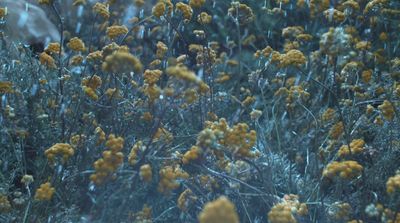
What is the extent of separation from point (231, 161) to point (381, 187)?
0.70 m

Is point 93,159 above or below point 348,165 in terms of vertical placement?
below

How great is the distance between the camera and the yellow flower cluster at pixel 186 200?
10.0 ft

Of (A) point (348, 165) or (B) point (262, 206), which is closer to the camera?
(A) point (348, 165)

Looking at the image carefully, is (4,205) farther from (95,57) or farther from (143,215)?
(95,57)

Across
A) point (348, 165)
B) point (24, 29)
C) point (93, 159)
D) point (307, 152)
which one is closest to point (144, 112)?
point (93, 159)

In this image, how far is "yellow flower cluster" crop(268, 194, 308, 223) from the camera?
8.43 ft

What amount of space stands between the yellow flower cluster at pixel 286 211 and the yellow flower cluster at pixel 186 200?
1.23ft

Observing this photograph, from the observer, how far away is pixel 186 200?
122 inches

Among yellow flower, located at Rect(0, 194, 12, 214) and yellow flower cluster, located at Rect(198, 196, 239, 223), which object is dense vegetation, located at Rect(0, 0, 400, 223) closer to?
yellow flower, located at Rect(0, 194, 12, 214)

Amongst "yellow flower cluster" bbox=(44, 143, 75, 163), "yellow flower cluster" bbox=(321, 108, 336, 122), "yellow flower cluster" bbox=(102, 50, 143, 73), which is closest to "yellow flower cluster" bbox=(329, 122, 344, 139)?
"yellow flower cluster" bbox=(321, 108, 336, 122)

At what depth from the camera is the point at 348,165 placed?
2.81 metres

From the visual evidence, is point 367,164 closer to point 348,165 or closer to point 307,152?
point 307,152

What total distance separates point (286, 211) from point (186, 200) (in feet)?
1.92

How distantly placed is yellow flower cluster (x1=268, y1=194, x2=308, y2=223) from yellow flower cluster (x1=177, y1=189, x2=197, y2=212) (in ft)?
1.23
